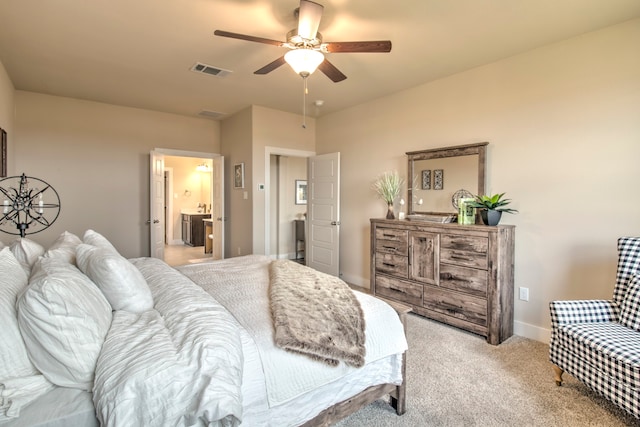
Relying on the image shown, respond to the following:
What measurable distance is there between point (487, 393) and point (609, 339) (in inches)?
31.1

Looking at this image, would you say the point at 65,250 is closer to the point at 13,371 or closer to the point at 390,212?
the point at 13,371

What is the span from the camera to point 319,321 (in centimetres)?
162

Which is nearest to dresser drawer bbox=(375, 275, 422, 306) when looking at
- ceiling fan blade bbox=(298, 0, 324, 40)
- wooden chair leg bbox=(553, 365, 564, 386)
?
wooden chair leg bbox=(553, 365, 564, 386)

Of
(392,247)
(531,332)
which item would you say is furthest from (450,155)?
(531,332)

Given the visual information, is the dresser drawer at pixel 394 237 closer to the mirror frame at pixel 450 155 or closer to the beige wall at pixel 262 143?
the mirror frame at pixel 450 155

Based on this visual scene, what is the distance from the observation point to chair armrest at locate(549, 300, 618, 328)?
2.13m

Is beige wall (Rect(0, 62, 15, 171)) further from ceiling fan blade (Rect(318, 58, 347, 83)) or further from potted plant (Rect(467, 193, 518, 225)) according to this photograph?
potted plant (Rect(467, 193, 518, 225))

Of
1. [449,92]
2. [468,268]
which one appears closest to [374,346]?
[468,268]

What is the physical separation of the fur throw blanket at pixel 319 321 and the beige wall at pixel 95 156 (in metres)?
3.90

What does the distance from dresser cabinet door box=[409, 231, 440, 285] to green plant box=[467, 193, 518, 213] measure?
0.48 meters

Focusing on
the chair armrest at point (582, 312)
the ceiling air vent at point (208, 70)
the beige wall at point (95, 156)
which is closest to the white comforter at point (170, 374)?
the chair armrest at point (582, 312)

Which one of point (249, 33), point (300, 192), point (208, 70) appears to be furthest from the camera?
point (300, 192)

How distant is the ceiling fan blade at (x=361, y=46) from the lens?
2146mm

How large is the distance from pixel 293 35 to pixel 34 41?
2378mm
